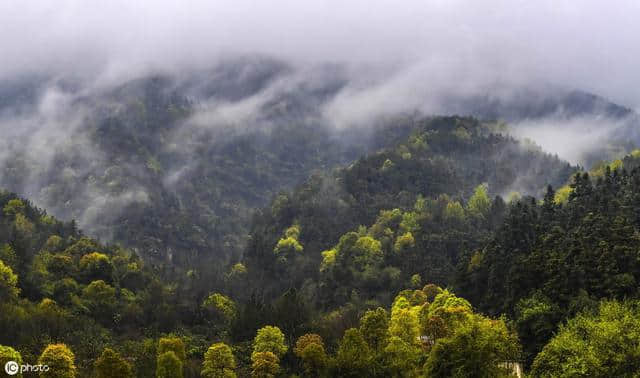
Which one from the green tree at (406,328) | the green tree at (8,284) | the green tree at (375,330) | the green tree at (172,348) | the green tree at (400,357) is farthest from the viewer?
the green tree at (8,284)

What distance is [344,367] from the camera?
133375 millimetres

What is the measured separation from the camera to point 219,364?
14788 centimetres

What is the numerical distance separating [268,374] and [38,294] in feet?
281

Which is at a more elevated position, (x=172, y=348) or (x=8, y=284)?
(x=8, y=284)

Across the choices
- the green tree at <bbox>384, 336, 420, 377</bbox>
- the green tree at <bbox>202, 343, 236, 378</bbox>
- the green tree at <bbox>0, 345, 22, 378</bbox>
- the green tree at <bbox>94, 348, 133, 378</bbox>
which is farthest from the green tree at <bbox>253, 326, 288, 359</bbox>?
the green tree at <bbox>0, 345, 22, 378</bbox>

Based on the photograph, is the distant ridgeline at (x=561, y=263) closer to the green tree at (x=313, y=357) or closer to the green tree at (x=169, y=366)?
the green tree at (x=313, y=357)

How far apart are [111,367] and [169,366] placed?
11.6 m

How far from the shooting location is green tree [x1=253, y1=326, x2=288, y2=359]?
164500 millimetres

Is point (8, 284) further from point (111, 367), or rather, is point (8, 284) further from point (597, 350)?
point (597, 350)

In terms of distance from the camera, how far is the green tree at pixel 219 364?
479 feet

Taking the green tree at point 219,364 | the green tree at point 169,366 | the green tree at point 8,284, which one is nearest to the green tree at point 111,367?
the green tree at point 169,366

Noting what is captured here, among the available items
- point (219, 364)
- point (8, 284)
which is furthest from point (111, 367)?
A: point (8, 284)

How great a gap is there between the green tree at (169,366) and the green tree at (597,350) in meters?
67.4

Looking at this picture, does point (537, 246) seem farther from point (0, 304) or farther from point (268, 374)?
point (0, 304)
